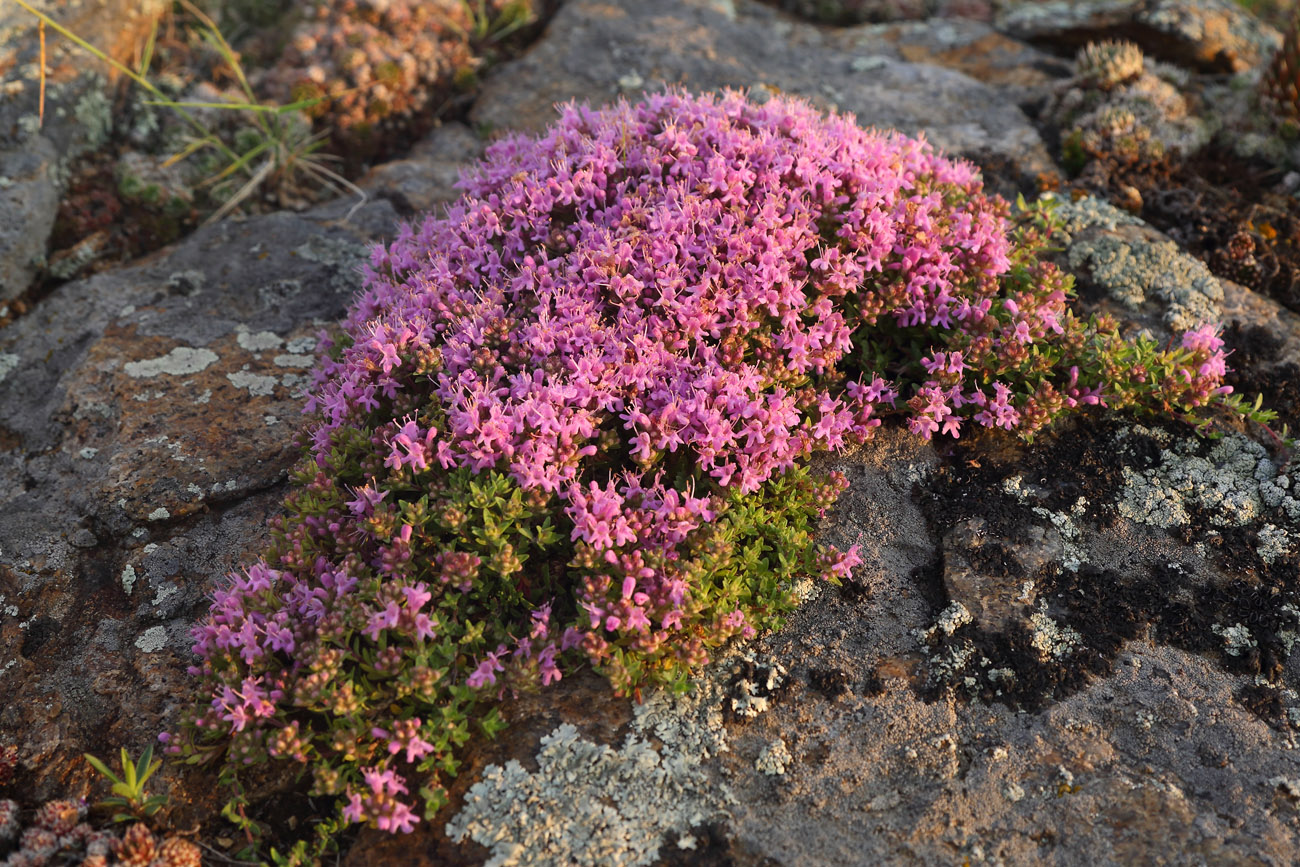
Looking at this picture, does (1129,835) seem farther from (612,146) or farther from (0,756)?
(0,756)

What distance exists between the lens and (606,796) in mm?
3684

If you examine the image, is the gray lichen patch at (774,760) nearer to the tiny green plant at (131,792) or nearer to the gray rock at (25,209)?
the tiny green plant at (131,792)

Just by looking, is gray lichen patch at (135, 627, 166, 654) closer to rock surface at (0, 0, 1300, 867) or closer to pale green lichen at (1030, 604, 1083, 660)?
rock surface at (0, 0, 1300, 867)

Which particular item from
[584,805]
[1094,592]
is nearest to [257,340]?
[584,805]

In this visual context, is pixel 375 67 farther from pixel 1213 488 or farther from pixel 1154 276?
pixel 1213 488

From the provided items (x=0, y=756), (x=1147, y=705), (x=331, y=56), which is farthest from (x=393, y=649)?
(x=331, y=56)

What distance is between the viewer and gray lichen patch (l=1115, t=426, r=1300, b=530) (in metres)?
4.63

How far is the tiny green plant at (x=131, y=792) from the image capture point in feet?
11.9

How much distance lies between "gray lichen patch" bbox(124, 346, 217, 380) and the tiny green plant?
8.82ft

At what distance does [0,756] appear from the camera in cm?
389

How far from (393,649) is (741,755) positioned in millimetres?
1553

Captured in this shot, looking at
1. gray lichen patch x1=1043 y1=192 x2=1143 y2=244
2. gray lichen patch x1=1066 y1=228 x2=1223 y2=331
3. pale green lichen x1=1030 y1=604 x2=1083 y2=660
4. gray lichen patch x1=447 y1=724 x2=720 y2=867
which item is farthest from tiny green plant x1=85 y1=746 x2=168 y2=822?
gray lichen patch x1=1043 y1=192 x2=1143 y2=244

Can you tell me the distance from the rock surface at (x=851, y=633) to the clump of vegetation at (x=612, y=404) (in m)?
0.27

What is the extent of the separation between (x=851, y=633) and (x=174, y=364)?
4.54 meters
